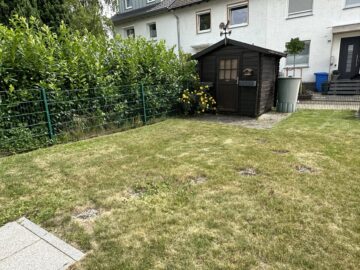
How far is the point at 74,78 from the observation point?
5.45 metres

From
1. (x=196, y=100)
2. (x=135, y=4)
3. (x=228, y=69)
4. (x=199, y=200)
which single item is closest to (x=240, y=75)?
(x=228, y=69)

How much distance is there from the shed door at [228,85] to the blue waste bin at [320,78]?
5.96 m

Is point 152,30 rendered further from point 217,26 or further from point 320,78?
point 320,78

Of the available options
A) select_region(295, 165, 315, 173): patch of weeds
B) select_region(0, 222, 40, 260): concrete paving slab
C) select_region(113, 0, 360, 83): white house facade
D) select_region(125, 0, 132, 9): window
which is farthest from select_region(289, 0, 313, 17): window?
select_region(0, 222, 40, 260): concrete paving slab

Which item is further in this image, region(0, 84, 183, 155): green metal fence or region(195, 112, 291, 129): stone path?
region(195, 112, 291, 129): stone path

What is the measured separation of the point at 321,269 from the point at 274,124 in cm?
504

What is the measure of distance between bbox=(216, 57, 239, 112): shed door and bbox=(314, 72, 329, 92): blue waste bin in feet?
19.5

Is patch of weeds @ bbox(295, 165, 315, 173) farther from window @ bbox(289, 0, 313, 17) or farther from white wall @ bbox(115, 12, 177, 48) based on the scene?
white wall @ bbox(115, 12, 177, 48)

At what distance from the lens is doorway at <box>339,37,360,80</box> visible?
426 inches

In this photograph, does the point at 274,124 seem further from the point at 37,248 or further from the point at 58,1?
the point at 58,1

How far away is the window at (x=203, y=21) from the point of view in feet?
47.3

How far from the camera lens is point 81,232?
2219 mm

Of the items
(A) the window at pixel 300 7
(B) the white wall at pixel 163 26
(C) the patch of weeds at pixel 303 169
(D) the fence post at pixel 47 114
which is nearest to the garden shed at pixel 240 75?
(C) the patch of weeds at pixel 303 169

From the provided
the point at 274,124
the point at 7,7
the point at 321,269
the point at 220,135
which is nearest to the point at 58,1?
the point at 7,7
